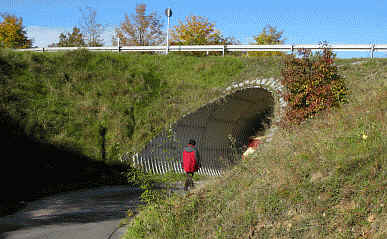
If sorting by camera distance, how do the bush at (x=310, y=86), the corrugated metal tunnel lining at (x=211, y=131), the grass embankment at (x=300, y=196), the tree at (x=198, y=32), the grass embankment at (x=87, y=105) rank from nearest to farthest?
the grass embankment at (x=300, y=196) → the bush at (x=310, y=86) → the grass embankment at (x=87, y=105) → the corrugated metal tunnel lining at (x=211, y=131) → the tree at (x=198, y=32)

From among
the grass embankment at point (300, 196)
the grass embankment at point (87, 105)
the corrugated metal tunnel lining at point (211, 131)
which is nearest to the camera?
the grass embankment at point (300, 196)

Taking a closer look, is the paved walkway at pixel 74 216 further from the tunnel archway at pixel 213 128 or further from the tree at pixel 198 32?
the tree at pixel 198 32

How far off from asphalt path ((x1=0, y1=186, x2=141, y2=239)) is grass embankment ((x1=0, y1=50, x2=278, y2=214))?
161cm

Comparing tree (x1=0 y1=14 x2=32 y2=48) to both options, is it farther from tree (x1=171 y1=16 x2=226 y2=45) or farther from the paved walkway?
the paved walkway

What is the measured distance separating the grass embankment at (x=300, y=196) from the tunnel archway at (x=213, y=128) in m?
10.4

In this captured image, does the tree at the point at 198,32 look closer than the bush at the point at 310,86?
No

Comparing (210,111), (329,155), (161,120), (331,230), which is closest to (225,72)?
(210,111)

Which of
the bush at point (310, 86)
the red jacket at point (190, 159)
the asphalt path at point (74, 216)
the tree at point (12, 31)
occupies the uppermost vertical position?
the tree at point (12, 31)

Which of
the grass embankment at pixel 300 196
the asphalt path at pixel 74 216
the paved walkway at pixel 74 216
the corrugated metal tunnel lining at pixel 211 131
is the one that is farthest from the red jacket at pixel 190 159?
the corrugated metal tunnel lining at pixel 211 131

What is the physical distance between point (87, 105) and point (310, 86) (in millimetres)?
11574

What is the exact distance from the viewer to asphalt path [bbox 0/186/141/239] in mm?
8633

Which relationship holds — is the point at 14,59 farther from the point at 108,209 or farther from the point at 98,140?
the point at 108,209

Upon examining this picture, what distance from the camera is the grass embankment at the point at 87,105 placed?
17094mm

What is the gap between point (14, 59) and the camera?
→ 22688mm
